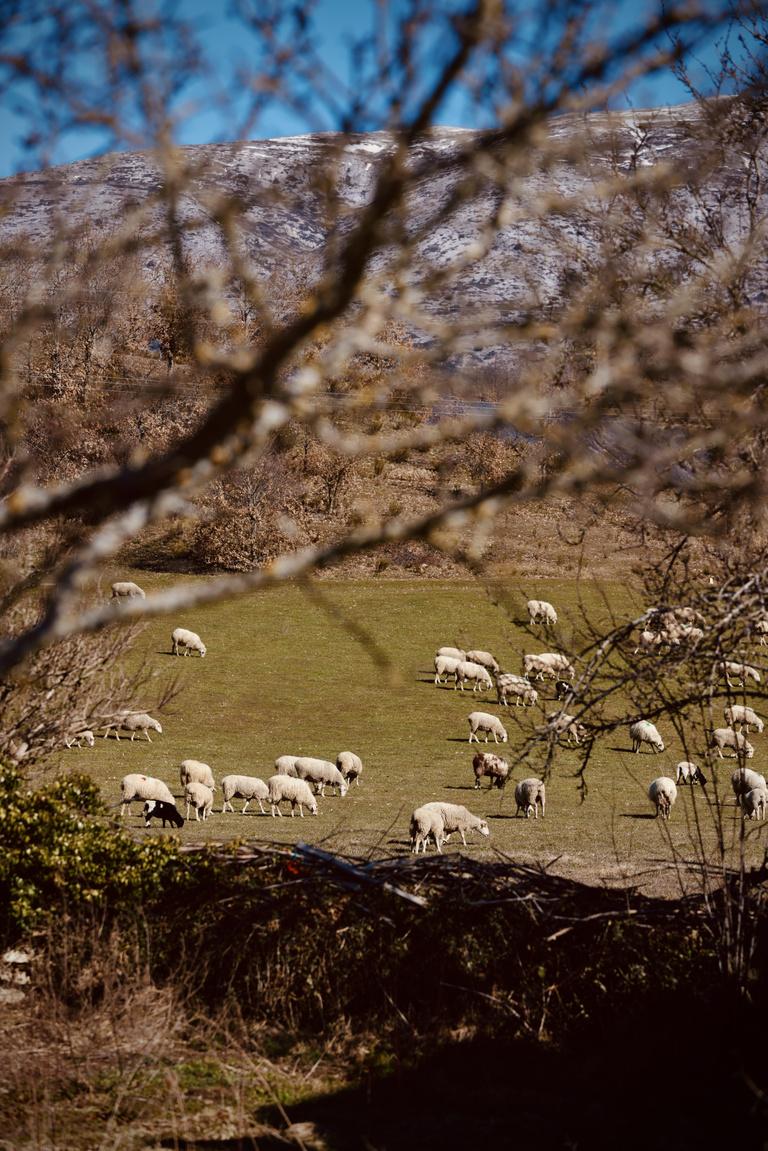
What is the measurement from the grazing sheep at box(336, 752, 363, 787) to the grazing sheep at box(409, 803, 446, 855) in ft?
27.6

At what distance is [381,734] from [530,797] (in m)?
11.8

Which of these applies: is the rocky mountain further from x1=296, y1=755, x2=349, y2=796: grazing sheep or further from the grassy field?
x1=296, y1=755, x2=349, y2=796: grazing sheep

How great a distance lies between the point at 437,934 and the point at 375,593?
142ft

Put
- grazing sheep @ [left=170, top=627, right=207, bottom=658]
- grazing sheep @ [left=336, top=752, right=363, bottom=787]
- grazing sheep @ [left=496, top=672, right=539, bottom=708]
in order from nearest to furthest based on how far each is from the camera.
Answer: grazing sheep @ [left=496, top=672, right=539, bottom=708], grazing sheep @ [left=336, top=752, right=363, bottom=787], grazing sheep @ [left=170, top=627, right=207, bottom=658]

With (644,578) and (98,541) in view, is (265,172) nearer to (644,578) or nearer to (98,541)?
(98,541)

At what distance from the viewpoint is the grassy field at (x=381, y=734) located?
20.9 meters

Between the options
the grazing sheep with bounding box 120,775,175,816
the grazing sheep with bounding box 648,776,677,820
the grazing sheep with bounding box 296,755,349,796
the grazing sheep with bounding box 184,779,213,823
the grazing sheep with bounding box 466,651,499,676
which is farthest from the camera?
the grazing sheep with bounding box 466,651,499,676

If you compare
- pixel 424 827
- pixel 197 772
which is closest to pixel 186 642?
pixel 197 772

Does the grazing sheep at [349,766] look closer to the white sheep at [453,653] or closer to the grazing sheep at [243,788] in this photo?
the grazing sheep at [243,788]

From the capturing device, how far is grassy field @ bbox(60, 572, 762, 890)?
822 inches

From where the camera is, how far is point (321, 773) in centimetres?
2808

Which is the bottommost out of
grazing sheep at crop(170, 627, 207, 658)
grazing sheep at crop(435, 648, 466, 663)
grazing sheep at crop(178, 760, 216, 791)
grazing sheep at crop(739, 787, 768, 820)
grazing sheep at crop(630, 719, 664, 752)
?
grazing sheep at crop(739, 787, 768, 820)

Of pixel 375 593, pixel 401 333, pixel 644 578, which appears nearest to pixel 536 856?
pixel 644 578

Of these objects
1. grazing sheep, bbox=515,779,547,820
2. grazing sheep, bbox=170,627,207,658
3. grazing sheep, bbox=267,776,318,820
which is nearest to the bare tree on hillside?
grazing sheep, bbox=515,779,547,820
